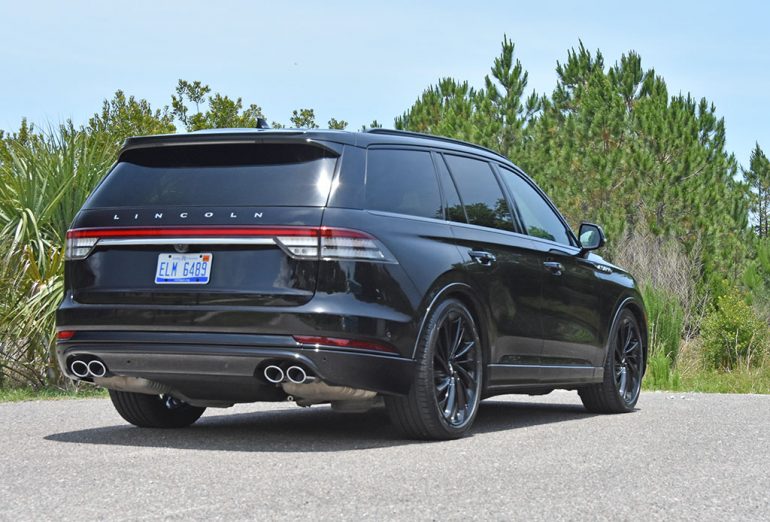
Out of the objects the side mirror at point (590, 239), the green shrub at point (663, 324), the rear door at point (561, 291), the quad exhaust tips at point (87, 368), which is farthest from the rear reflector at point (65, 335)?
the green shrub at point (663, 324)

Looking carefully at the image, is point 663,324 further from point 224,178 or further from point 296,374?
point 296,374

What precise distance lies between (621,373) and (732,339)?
42.1ft

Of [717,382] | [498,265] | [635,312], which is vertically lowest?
[717,382]

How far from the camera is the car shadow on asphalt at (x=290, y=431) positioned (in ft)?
23.7

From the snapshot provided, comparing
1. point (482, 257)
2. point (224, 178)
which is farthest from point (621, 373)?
point (224, 178)

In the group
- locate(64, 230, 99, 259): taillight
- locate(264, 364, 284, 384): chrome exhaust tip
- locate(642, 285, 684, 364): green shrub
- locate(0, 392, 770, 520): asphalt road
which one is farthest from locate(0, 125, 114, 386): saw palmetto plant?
locate(642, 285, 684, 364): green shrub

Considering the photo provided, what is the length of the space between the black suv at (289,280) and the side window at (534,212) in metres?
0.91

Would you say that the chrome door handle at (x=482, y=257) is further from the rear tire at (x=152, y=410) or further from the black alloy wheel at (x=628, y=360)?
the black alloy wheel at (x=628, y=360)

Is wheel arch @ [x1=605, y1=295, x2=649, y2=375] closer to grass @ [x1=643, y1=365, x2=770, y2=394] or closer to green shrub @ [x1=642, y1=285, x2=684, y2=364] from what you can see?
grass @ [x1=643, y1=365, x2=770, y2=394]

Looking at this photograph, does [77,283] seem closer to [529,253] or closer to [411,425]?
[411,425]

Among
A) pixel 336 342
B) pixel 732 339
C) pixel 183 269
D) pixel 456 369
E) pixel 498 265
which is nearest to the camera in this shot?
pixel 336 342

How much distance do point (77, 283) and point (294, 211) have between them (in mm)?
1449

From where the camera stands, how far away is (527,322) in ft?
27.4

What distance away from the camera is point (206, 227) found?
679 centimetres
